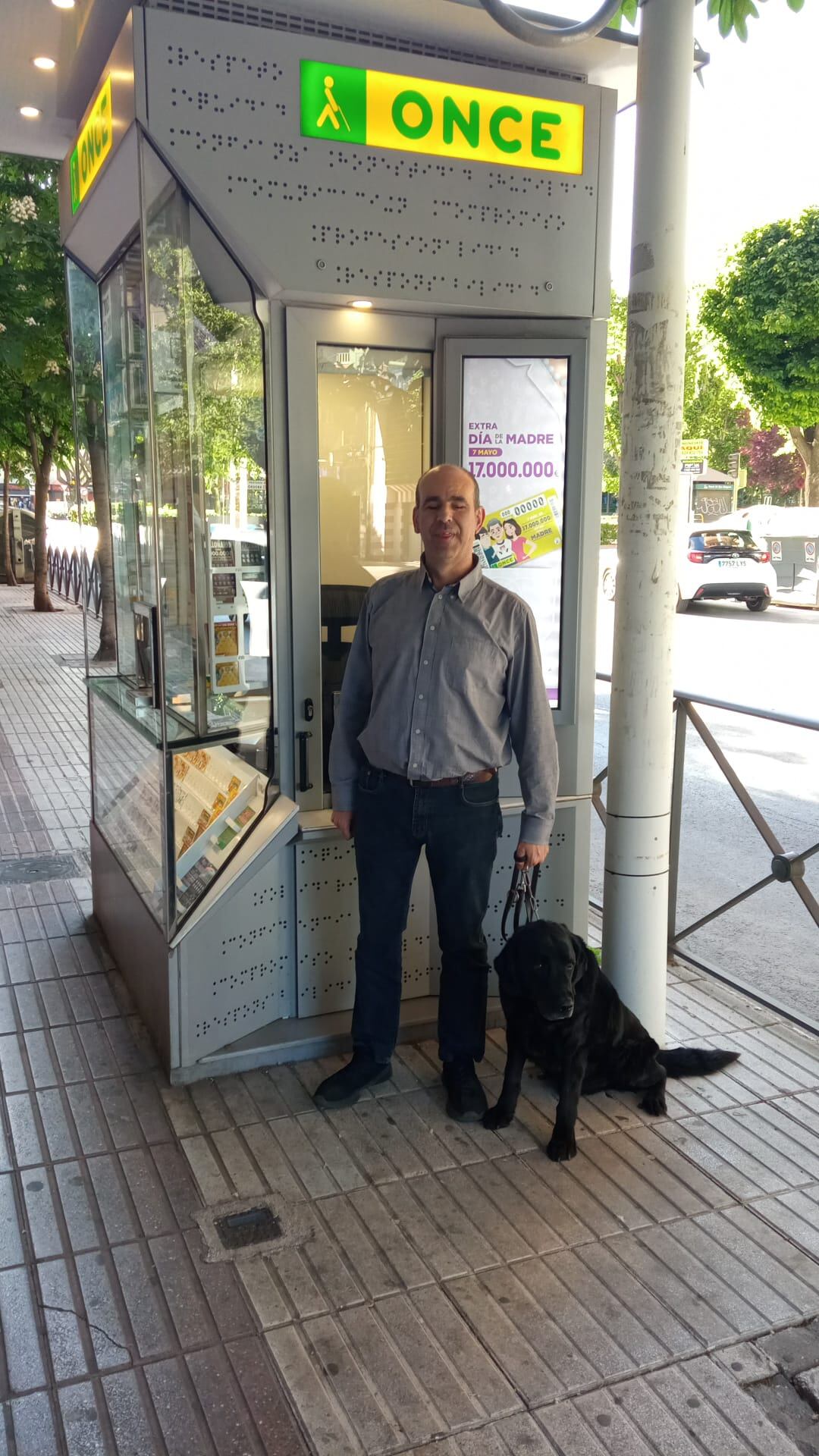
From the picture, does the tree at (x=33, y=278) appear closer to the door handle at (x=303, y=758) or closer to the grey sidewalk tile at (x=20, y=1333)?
the door handle at (x=303, y=758)

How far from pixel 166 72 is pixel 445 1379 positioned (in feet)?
12.0

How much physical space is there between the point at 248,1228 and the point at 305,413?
255 cm

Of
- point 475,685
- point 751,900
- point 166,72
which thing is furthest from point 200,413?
point 751,900

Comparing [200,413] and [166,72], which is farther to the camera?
[200,413]

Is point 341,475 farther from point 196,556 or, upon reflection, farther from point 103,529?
point 103,529

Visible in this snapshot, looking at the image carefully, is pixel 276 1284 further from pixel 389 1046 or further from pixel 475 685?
pixel 475 685

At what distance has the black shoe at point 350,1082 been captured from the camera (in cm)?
370

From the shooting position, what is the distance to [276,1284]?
2852mm

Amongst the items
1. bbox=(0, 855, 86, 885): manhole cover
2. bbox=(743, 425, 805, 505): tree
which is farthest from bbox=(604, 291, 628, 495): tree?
bbox=(0, 855, 86, 885): manhole cover

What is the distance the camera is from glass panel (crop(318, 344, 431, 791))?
4.10m

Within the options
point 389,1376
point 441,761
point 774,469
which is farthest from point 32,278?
point 774,469

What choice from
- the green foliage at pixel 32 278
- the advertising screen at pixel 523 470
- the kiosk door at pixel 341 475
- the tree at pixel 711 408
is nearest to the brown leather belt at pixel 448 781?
the kiosk door at pixel 341 475

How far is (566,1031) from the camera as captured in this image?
11.3ft

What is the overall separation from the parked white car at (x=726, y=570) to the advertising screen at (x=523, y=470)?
19690mm
